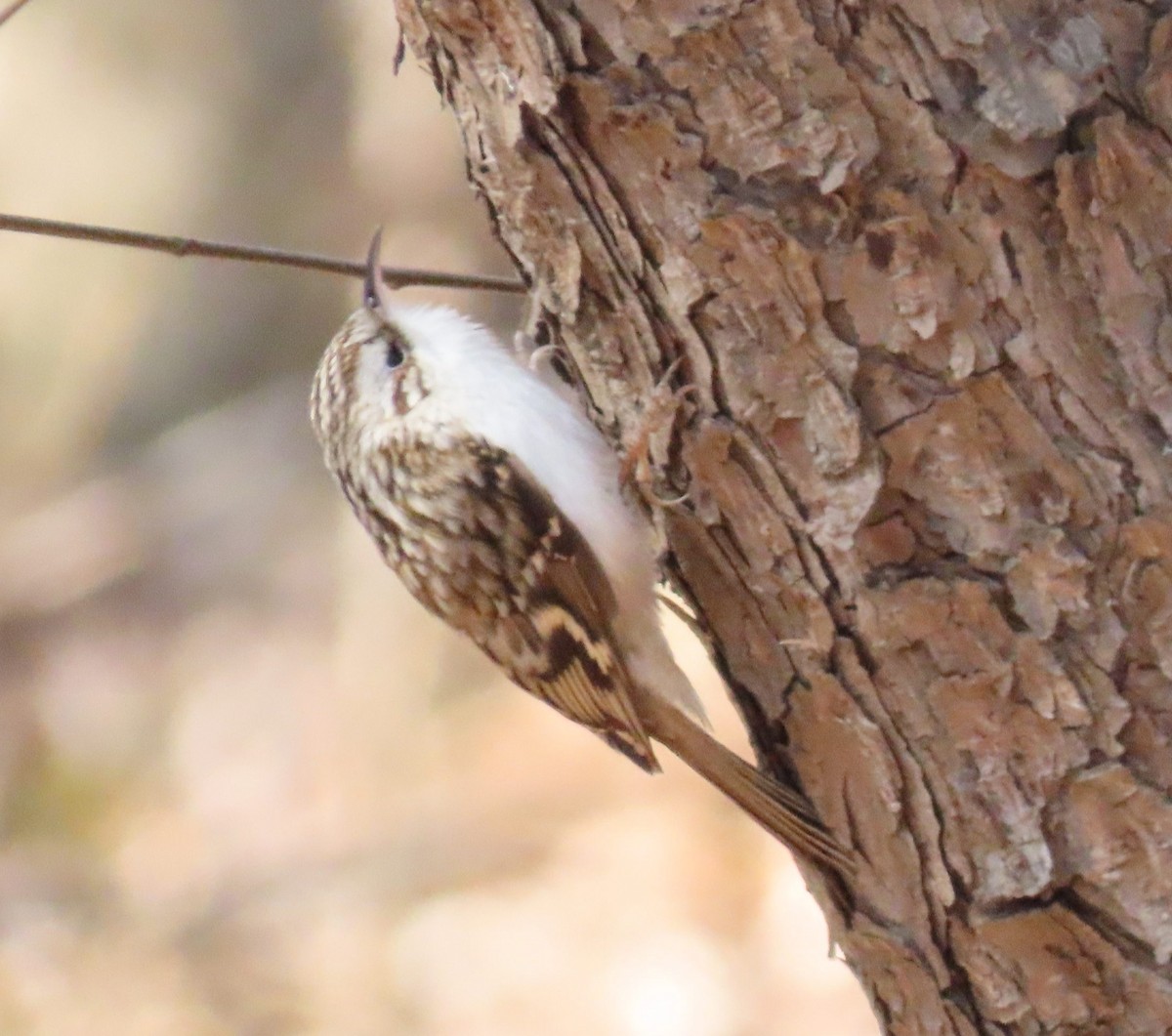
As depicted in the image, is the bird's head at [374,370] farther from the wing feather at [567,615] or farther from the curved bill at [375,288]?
the wing feather at [567,615]

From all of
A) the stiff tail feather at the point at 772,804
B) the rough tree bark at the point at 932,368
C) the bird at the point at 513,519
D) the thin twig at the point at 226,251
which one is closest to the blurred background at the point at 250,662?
the bird at the point at 513,519

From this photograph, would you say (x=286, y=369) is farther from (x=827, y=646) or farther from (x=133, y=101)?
(x=827, y=646)

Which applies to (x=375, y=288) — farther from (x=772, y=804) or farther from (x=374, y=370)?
(x=772, y=804)

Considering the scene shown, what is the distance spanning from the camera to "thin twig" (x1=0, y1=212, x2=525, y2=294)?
4.19ft

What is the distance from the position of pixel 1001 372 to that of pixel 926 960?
54 cm

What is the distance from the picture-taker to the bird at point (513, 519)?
165cm

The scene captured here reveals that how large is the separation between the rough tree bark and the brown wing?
0.38 metres

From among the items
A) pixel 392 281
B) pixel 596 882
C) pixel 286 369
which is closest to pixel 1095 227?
pixel 392 281

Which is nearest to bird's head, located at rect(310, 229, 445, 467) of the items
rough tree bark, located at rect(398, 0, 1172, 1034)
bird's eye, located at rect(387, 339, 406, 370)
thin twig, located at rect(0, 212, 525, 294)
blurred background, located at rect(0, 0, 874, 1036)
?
bird's eye, located at rect(387, 339, 406, 370)

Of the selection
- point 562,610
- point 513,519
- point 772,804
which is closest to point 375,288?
point 513,519

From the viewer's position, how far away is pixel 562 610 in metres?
1.71

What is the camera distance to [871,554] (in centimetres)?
125

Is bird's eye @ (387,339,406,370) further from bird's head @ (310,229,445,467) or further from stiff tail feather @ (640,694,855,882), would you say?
stiff tail feather @ (640,694,855,882)

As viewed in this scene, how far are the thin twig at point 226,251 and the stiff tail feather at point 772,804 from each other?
53cm
